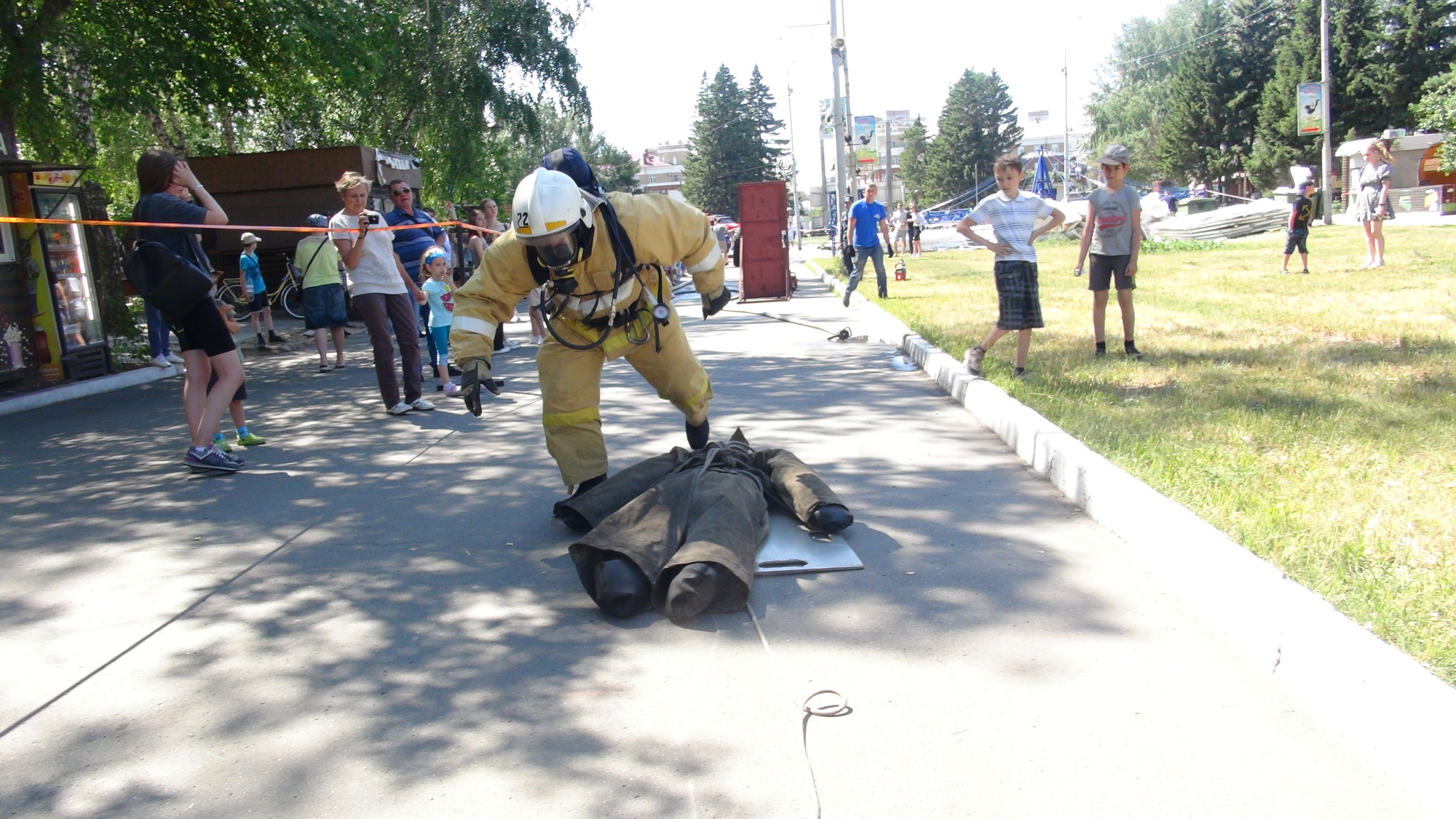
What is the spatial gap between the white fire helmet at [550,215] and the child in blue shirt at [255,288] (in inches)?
416

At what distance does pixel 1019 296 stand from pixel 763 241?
11.5 m

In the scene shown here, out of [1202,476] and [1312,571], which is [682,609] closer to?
[1312,571]

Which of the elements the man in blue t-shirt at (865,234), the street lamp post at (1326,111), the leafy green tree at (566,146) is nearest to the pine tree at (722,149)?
the leafy green tree at (566,146)

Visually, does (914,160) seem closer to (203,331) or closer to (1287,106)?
(1287,106)

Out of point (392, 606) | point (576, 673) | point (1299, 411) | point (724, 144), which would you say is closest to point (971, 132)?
point (724, 144)

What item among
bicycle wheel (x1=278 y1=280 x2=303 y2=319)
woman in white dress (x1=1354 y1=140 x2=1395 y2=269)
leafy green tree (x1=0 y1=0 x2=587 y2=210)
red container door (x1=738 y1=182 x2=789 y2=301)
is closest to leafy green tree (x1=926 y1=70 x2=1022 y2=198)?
leafy green tree (x1=0 y1=0 x2=587 y2=210)

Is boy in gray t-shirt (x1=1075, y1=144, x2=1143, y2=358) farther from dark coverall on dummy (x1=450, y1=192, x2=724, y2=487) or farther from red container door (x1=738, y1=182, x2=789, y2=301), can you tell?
red container door (x1=738, y1=182, x2=789, y2=301)

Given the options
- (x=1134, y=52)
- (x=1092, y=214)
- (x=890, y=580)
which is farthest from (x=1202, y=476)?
(x=1134, y=52)

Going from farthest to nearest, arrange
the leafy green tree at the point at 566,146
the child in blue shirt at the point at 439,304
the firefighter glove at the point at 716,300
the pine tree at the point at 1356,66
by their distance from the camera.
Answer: the pine tree at the point at 1356,66 < the leafy green tree at the point at 566,146 < the child in blue shirt at the point at 439,304 < the firefighter glove at the point at 716,300

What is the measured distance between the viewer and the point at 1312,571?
12.2ft

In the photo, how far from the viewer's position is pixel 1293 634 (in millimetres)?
3305

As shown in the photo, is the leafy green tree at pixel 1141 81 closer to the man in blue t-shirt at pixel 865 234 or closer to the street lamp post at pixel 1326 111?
the street lamp post at pixel 1326 111

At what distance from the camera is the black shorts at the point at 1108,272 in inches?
346

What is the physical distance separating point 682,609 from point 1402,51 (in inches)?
2166
